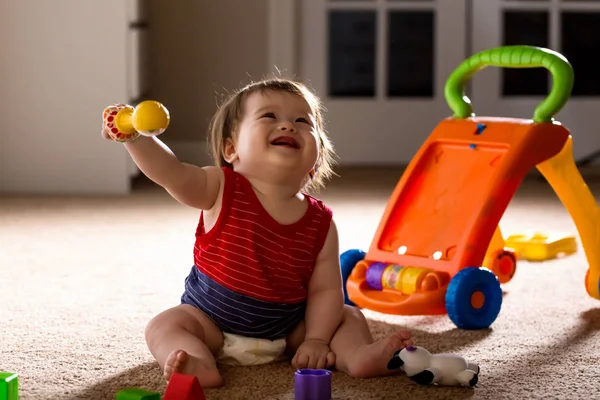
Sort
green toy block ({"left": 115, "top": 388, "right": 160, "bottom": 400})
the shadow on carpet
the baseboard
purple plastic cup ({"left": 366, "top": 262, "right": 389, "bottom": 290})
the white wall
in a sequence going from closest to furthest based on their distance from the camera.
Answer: green toy block ({"left": 115, "top": 388, "right": 160, "bottom": 400})
the shadow on carpet
purple plastic cup ({"left": 366, "top": 262, "right": 389, "bottom": 290})
the white wall
the baseboard

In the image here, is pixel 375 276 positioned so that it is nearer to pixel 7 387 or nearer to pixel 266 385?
pixel 266 385

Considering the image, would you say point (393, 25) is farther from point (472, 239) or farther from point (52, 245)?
point (472, 239)

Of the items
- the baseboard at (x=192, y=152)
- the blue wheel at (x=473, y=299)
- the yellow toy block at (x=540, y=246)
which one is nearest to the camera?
the blue wheel at (x=473, y=299)

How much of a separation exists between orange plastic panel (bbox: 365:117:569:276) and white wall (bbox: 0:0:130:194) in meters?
1.35

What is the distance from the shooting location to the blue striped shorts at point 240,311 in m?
1.27

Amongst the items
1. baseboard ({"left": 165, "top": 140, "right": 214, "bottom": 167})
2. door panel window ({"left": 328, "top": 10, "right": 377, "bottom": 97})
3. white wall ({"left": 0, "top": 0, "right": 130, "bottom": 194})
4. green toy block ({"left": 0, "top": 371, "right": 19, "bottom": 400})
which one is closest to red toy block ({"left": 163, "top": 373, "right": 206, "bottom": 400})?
green toy block ({"left": 0, "top": 371, "right": 19, "bottom": 400})

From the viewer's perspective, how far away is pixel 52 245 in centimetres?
214

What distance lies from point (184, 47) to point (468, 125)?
1.95 meters

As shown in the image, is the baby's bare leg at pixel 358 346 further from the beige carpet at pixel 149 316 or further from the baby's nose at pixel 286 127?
the baby's nose at pixel 286 127

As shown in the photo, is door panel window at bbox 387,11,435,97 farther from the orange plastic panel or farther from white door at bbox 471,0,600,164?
the orange plastic panel

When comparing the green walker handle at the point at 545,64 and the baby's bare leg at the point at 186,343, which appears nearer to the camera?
the baby's bare leg at the point at 186,343

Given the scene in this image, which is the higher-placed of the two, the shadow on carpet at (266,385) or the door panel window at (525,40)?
the door panel window at (525,40)

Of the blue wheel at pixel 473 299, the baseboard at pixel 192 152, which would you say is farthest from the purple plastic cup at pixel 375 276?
the baseboard at pixel 192 152

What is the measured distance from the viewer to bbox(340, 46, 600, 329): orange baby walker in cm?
146
